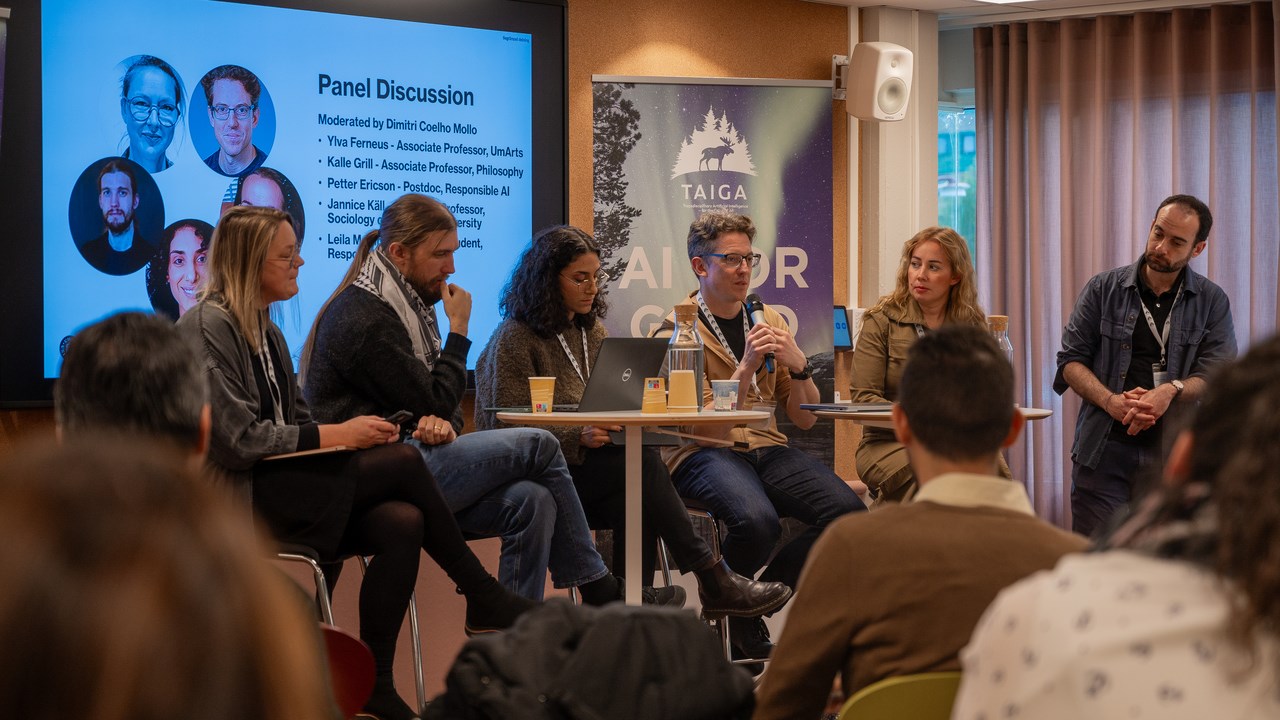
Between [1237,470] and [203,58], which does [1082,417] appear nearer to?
[203,58]

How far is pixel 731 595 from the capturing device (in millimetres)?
3629

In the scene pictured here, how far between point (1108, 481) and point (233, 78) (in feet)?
12.0

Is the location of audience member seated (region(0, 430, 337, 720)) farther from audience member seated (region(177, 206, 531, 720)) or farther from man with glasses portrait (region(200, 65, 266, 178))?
man with glasses portrait (region(200, 65, 266, 178))

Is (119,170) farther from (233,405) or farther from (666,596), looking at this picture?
(666,596)

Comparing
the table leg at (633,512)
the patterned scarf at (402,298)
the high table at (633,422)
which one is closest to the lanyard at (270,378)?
the patterned scarf at (402,298)

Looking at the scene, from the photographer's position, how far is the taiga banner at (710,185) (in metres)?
5.53

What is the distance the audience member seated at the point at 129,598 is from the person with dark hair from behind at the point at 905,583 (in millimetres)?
994

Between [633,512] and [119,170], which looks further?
[119,170]

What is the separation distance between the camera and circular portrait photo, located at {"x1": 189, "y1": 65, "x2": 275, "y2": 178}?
14.6 ft

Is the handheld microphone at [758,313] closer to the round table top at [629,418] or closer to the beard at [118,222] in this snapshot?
the round table top at [629,418]

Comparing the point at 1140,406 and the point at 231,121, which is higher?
the point at 231,121

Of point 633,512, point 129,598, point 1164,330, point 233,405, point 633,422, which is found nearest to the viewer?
point 129,598

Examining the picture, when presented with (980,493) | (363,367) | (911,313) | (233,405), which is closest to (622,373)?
(363,367)

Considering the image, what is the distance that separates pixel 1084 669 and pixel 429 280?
285 centimetres
